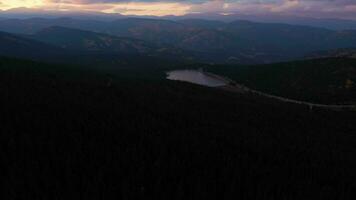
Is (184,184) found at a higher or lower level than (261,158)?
higher

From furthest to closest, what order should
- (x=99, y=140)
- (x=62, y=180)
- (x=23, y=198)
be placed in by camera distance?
(x=99, y=140), (x=62, y=180), (x=23, y=198)

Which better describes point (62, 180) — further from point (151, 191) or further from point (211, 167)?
point (211, 167)

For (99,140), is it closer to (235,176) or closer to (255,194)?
(235,176)

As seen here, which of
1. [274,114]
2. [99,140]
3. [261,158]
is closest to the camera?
[99,140]

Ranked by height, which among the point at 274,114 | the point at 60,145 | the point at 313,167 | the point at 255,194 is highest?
the point at 60,145

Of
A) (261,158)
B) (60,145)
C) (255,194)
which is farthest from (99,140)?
(261,158)

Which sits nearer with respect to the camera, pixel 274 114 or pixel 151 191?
pixel 151 191

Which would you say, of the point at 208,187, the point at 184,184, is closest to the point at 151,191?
the point at 184,184

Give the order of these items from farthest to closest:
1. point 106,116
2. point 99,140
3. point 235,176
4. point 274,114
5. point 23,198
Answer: point 274,114, point 106,116, point 99,140, point 235,176, point 23,198

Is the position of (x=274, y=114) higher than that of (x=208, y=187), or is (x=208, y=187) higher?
(x=208, y=187)
